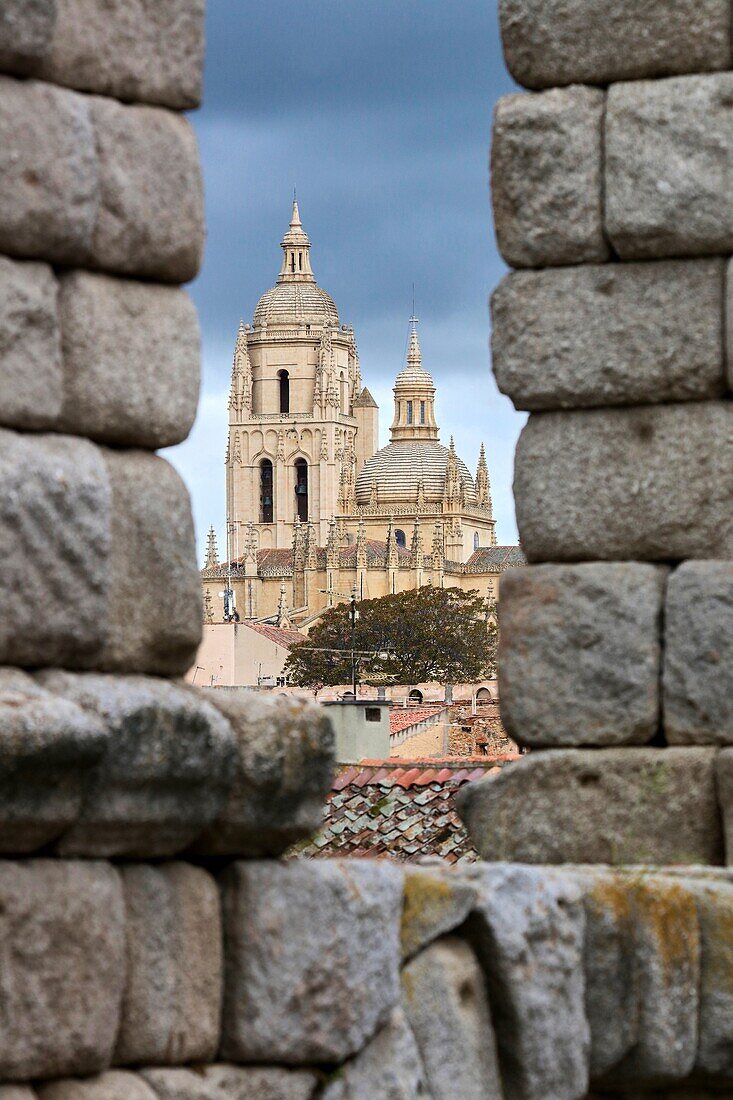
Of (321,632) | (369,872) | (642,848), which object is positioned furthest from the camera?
(321,632)

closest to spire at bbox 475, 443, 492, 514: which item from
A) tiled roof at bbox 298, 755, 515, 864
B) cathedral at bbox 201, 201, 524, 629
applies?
cathedral at bbox 201, 201, 524, 629

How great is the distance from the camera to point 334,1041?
394 centimetres

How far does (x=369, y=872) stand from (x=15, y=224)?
1179mm

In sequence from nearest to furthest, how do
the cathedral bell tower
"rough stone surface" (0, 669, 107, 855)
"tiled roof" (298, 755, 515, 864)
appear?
"rough stone surface" (0, 669, 107, 855) < "tiled roof" (298, 755, 515, 864) < the cathedral bell tower

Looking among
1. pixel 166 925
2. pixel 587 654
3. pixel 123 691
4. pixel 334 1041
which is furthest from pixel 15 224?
pixel 587 654

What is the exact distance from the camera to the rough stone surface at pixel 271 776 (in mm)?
3850

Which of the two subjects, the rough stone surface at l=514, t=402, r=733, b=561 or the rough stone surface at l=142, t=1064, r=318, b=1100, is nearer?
the rough stone surface at l=142, t=1064, r=318, b=1100

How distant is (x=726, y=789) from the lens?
19.8ft

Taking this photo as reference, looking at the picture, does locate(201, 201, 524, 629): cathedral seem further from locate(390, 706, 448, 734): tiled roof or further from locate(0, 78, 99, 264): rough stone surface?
locate(0, 78, 99, 264): rough stone surface

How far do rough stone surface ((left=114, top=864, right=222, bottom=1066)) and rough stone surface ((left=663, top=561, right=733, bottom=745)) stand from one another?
2.49 m

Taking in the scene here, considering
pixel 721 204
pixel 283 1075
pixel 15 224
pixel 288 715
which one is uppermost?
pixel 721 204

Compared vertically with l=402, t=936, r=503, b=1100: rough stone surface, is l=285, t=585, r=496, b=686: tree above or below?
above

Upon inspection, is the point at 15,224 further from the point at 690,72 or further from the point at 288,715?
the point at 690,72

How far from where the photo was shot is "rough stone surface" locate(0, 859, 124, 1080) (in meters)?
3.49
